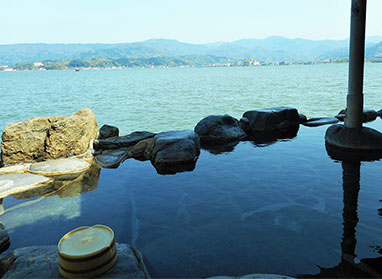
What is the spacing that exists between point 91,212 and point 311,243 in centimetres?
457

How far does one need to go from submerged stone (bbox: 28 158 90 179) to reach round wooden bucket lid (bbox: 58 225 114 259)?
5.46 m

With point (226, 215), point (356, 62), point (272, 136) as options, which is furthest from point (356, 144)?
point (226, 215)

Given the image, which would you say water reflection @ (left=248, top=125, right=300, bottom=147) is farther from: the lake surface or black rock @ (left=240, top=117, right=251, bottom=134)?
the lake surface

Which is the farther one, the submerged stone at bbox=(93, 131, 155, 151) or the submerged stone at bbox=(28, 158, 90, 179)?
the submerged stone at bbox=(93, 131, 155, 151)

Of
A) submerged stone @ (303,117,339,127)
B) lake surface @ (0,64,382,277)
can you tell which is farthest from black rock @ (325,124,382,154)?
submerged stone @ (303,117,339,127)

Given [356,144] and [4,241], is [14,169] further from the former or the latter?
[356,144]

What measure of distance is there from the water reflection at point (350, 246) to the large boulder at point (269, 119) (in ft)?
20.8

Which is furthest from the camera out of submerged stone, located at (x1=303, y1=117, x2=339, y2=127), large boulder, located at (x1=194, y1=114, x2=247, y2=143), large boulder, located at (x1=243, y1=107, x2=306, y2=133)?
submerged stone, located at (x1=303, y1=117, x2=339, y2=127)

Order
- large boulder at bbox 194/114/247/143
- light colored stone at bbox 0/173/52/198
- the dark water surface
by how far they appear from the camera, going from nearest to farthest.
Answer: the dark water surface → light colored stone at bbox 0/173/52/198 → large boulder at bbox 194/114/247/143

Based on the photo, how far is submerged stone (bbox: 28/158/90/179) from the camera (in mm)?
9258

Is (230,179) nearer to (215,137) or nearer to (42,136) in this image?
(215,137)

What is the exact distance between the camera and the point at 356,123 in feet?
33.9

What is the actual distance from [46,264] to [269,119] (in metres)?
12.5

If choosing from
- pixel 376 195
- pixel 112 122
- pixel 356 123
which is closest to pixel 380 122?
pixel 356 123
